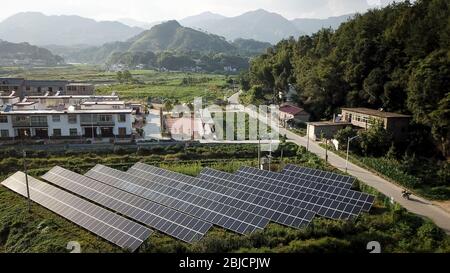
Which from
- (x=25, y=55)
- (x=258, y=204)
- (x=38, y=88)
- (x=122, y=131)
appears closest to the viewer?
(x=258, y=204)

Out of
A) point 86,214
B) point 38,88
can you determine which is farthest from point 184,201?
point 38,88

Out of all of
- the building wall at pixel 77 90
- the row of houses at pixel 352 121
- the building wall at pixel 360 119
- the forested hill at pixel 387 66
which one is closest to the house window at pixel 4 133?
the building wall at pixel 77 90

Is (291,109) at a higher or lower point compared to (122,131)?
higher

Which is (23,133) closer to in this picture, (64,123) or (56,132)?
(56,132)

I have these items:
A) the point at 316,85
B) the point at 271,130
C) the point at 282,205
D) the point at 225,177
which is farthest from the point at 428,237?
the point at 316,85

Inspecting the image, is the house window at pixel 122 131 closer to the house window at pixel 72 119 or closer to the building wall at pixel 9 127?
the house window at pixel 72 119
